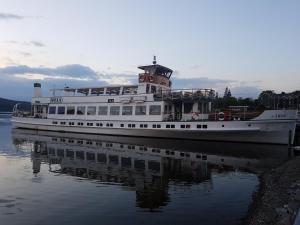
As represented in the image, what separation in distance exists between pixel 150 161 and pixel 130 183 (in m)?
6.81

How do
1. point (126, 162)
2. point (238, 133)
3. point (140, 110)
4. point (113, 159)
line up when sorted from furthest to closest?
point (140, 110) → point (238, 133) → point (113, 159) → point (126, 162)

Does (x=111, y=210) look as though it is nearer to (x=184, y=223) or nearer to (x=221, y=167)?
(x=184, y=223)

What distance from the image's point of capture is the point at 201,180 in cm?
1964

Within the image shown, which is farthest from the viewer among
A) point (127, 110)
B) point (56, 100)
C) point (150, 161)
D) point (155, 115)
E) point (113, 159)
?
point (56, 100)

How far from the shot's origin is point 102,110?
4394cm

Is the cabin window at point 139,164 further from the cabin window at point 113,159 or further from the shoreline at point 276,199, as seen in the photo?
the shoreline at point 276,199

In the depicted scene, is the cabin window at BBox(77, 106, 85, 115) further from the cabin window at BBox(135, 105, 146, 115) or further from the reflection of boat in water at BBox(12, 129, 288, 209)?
the reflection of boat in water at BBox(12, 129, 288, 209)

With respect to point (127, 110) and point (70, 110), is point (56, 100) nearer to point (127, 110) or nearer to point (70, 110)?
point (70, 110)

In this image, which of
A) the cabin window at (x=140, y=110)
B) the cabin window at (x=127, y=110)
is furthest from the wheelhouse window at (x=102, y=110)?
the cabin window at (x=140, y=110)

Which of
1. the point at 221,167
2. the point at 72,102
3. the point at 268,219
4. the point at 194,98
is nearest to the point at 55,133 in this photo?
the point at 72,102

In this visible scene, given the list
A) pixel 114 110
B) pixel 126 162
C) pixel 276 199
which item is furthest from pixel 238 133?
pixel 276 199

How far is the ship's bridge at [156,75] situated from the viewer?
41.3 m

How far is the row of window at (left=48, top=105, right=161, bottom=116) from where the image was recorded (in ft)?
129

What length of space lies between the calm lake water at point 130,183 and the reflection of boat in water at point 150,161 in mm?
51
